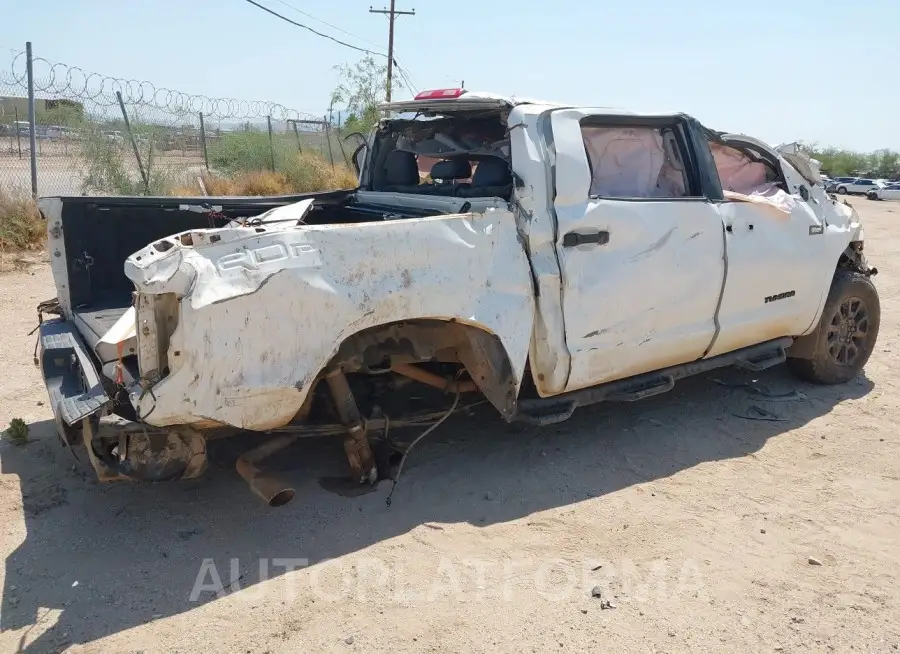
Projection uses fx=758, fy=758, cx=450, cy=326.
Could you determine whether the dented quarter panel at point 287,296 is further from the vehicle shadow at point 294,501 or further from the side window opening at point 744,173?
the side window opening at point 744,173

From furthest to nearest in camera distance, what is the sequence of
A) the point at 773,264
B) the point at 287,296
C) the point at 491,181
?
the point at 773,264
the point at 491,181
the point at 287,296

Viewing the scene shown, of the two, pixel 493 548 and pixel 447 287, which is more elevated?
pixel 447 287

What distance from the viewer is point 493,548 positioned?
132 inches

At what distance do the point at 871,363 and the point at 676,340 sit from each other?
2872 mm

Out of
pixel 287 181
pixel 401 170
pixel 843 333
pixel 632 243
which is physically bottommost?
pixel 287 181

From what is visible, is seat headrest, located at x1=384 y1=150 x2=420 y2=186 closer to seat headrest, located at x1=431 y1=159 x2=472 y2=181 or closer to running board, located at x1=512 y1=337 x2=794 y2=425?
seat headrest, located at x1=431 y1=159 x2=472 y2=181

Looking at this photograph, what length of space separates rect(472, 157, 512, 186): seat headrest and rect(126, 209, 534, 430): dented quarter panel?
0.60 m

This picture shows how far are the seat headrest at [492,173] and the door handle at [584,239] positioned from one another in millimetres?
497

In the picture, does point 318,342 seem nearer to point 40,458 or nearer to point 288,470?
point 288,470

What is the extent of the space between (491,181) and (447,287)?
1004 mm

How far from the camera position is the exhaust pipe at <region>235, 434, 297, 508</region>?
3.36m

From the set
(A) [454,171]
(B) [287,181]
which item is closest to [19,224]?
(B) [287,181]

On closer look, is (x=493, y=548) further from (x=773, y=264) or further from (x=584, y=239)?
(x=773, y=264)
